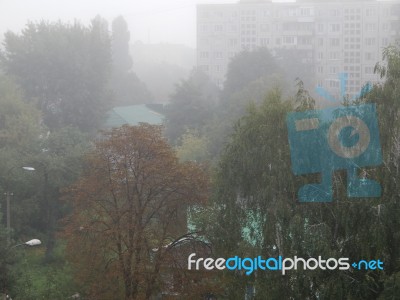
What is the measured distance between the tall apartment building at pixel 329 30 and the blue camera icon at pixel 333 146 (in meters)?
51.9

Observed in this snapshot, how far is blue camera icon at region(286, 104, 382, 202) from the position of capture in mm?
12289

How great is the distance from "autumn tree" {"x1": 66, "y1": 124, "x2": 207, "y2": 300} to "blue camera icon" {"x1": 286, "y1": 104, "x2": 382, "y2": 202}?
4.78 meters

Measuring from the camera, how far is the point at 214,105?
50.3 m

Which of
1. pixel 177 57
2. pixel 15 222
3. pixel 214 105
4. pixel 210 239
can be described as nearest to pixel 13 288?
pixel 210 239

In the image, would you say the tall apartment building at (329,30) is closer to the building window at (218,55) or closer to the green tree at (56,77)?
the building window at (218,55)

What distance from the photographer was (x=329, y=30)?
6556 cm

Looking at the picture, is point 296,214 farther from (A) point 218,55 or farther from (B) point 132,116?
(A) point 218,55

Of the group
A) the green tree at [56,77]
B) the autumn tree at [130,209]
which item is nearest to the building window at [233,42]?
the green tree at [56,77]

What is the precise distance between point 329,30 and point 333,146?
55668 mm

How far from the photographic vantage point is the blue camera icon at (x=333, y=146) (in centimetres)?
→ 1229

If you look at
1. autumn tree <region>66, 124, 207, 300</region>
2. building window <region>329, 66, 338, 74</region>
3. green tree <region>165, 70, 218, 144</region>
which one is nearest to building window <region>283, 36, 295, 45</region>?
building window <region>329, 66, 338, 74</region>

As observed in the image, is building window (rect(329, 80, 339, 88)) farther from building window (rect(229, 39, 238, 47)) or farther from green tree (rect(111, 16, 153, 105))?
green tree (rect(111, 16, 153, 105))

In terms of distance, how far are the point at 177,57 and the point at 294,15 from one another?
7610cm

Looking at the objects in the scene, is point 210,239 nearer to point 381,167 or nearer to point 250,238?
point 250,238
